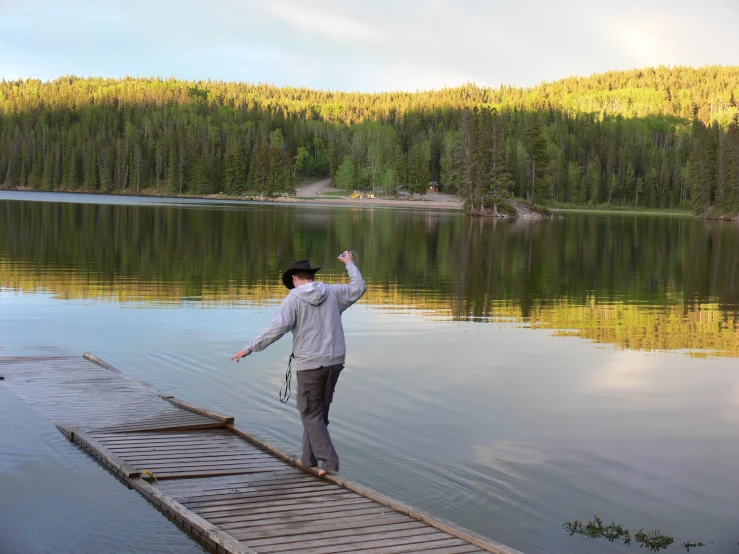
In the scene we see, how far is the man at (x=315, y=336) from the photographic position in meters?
9.53

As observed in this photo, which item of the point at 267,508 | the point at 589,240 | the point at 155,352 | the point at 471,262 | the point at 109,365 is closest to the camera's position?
the point at 267,508

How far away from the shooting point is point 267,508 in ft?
28.3

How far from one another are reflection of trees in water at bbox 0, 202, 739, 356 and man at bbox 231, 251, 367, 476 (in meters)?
12.5

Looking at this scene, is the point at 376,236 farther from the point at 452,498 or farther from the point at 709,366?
the point at 452,498

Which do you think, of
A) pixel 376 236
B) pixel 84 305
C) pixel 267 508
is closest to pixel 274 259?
pixel 84 305

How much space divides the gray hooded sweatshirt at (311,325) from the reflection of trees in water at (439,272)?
1260 centimetres

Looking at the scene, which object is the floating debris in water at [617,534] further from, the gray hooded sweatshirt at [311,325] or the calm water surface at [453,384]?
the gray hooded sweatshirt at [311,325]

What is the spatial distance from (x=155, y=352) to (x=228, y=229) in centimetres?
4335

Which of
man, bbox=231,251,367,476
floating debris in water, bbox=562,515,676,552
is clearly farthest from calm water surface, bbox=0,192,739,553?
man, bbox=231,251,367,476

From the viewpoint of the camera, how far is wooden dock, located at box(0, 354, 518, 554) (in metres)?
7.79

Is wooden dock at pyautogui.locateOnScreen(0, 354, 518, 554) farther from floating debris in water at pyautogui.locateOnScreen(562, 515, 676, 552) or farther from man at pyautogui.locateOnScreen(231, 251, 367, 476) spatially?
floating debris in water at pyautogui.locateOnScreen(562, 515, 676, 552)

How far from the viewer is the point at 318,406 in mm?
9797

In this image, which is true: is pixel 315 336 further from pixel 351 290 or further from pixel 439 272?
pixel 439 272

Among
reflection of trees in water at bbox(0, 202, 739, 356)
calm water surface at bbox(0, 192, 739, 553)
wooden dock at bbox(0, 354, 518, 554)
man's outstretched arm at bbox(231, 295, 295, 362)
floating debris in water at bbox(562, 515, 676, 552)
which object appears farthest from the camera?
reflection of trees in water at bbox(0, 202, 739, 356)
